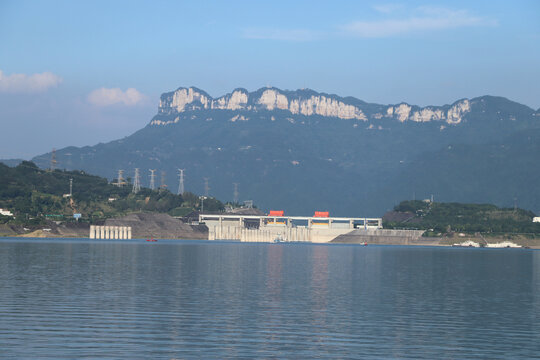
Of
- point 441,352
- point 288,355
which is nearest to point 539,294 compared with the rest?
point 441,352

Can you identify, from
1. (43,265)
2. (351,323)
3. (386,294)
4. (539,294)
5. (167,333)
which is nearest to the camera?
(167,333)

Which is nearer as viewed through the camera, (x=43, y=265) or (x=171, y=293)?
(x=171, y=293)

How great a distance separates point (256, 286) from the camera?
89.1 metres

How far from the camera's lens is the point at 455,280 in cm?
10775

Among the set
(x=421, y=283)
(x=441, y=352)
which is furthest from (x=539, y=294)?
(x=441, y=352)

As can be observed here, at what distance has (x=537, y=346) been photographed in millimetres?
49562

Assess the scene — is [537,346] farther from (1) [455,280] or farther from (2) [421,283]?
(1) [455,280]

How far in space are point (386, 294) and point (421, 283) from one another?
62.2ft

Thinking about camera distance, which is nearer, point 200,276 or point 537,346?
point 537,346

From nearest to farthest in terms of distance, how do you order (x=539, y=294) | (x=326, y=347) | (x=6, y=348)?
(x=6, y=348), (x=326, y=347), (x=539, y=294)

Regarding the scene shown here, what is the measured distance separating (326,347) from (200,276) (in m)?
58.1

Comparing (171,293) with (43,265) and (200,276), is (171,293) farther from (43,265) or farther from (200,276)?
(43,265)

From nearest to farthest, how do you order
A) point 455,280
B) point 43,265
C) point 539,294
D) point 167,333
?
point 167,333, point 539,294, point 455,280, point 43,265

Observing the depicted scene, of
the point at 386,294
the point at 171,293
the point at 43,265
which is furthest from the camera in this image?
the point at 43,265
